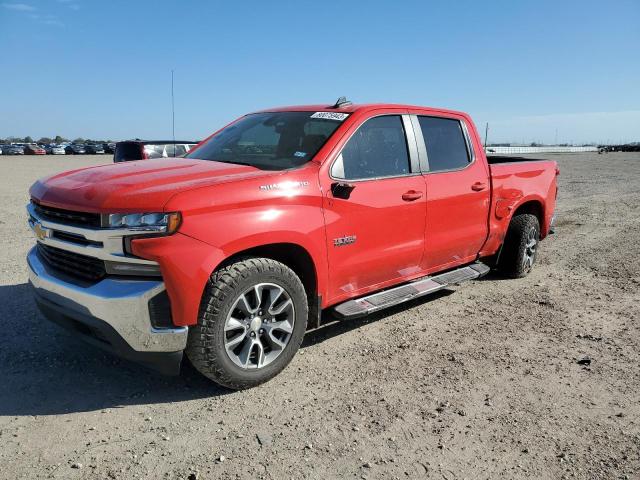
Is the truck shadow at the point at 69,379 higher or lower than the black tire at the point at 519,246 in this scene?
lower

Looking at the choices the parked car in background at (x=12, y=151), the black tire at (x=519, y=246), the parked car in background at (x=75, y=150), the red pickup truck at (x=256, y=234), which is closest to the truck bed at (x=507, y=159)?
the black tire at (x=519, y=246)

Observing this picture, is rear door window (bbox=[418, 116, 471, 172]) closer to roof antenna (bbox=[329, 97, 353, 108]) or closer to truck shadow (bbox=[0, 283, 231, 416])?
roof antenna (bbox=[329, 97, 353, 108])

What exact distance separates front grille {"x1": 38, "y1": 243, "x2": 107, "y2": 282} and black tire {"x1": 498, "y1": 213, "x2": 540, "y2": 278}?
4.49 meters

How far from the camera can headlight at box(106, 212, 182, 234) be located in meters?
2.99

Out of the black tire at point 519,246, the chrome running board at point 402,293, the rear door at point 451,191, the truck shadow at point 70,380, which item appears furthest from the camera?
the black tire at point 519,246

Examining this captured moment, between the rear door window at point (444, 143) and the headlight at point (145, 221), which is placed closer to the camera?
the headlight at point (145, 221)

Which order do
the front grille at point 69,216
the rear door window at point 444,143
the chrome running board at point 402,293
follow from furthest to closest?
the rear door window at point 444,143
the chrome running board at point 402,293
the front grille at point 69,216

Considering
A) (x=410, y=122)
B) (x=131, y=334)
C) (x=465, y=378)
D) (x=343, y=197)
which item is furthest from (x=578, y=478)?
(x=410, y=122)

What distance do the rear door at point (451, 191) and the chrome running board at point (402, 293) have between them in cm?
12

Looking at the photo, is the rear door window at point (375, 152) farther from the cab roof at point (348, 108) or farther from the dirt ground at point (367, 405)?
the dirt ground at point (367, 405)

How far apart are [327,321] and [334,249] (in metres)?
1.14

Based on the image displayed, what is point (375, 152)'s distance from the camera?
4285 mm

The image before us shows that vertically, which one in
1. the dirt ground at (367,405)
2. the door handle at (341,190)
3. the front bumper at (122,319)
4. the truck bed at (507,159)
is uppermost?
the truck bed at (507,159)

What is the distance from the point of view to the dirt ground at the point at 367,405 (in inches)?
107
